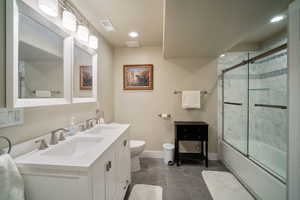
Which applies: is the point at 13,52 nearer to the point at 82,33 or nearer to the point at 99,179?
the point at 82,33

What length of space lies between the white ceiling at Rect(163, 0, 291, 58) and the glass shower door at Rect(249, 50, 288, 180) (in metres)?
0.82

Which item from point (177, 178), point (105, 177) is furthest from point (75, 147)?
point (177, 178)

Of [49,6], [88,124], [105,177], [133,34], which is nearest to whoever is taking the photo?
[105,177]

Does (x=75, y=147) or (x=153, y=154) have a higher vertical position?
(x=75, y=147)

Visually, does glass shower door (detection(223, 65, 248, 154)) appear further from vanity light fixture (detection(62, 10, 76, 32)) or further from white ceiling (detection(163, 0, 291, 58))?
vanity light fixture (detection(62, 10, 76, 32))

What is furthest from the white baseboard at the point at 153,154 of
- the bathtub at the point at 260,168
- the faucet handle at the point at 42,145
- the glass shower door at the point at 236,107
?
the faucet handle at the point at 42,145

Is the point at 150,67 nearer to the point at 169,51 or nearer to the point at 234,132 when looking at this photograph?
the point at 169,51

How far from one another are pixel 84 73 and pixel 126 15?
3.25 ft

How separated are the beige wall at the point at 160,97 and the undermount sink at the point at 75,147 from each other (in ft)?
5.06

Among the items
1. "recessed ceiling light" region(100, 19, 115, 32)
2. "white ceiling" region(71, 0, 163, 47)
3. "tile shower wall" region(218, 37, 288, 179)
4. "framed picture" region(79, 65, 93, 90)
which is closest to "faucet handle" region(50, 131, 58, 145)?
"framed picture" region(79, 65, 93, 90)

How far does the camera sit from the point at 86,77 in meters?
1.88

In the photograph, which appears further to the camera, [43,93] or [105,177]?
[43,93]

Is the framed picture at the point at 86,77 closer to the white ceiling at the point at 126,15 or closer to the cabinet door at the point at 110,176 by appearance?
the white ceiling at the point at 126,15

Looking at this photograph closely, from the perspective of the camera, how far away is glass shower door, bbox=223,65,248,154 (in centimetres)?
229
